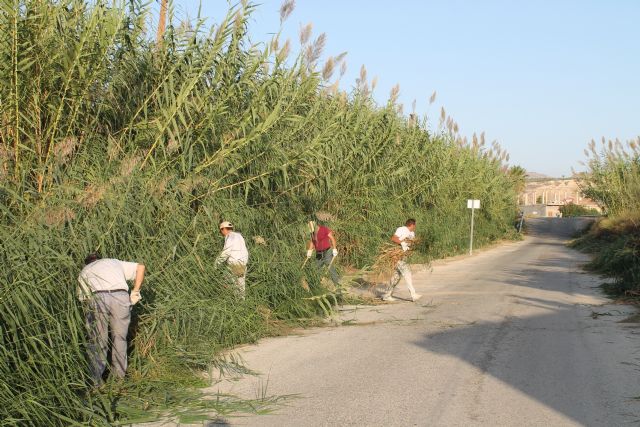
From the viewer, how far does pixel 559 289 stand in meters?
17.1

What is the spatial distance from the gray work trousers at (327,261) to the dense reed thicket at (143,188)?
680 millimetres

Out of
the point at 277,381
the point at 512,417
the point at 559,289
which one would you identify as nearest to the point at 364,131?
the point at 559,289

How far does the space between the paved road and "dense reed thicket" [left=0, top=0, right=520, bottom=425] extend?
892mm

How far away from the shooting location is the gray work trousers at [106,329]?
671cm

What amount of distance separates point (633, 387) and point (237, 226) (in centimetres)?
568

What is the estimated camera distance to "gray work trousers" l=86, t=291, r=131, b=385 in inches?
264

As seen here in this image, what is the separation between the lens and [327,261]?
43.3 ft

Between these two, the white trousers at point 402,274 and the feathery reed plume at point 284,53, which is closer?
the feathery reed plume at point 284,53

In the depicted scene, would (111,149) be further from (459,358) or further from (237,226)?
(459,358)

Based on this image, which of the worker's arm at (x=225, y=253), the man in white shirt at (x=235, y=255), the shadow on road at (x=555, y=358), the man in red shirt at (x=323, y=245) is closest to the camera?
the shadow on road at (x=555, y=358)

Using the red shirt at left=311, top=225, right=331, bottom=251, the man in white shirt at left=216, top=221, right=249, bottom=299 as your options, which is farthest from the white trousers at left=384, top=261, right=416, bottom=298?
the man in white shirt at left=216, top=221, right=249, bottom=299

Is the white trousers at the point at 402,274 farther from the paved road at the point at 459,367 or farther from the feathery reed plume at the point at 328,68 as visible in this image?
the feathery reed plume at the point at 328,68

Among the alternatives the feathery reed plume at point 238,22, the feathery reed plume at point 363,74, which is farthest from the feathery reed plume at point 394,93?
the feathery reed plume at point 238,22

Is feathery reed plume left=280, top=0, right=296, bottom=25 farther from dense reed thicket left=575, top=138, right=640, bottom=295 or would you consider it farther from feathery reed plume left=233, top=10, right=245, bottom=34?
dense reed thicket left=575, top=138, right=640, bottom=295
